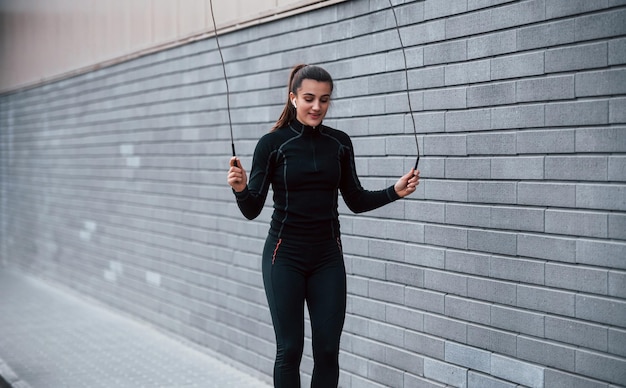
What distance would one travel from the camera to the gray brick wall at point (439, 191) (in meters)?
4.27

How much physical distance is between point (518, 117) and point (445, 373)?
5.21 ft

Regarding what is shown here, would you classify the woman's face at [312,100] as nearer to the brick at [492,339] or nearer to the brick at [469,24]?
the brick at [469,24]

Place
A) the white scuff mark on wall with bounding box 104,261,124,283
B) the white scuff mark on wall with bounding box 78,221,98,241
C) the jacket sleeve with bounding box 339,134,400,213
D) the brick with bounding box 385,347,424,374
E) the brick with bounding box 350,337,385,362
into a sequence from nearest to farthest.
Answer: the jacket sleeve with bounding box 339,134,400,213 → the brick with bounding box 385,347,424,374 → the brick with bounding box 350,337,385,362 → the white scuff mark on wall with bounding box 104,261,124,283 → the white scuff mark on wall with bounding box 78,221,98,241

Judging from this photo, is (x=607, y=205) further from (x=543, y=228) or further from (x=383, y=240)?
(x=383, y=240)

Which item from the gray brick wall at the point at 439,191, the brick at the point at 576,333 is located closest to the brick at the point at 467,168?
the gray brick wall at the point at 439,191

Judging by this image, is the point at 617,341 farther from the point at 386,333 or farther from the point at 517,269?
the point at 386,333

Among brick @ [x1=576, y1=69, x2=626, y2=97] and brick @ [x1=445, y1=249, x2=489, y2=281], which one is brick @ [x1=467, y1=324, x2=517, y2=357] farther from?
brick @ [x1=576, y1=69, x2=626, y2=97]

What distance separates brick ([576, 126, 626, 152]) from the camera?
13.4 feet

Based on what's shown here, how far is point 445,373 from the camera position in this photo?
5332 mm

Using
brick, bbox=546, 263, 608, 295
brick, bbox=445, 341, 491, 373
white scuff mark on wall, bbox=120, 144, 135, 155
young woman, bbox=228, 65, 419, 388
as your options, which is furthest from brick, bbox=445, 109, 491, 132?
white scuff mark on wall, bbox=120, 144, 135, 155

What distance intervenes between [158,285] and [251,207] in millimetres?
5403

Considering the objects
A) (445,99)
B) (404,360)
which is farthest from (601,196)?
(404,360)

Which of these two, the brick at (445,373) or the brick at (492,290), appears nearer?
the brick at (492,290)

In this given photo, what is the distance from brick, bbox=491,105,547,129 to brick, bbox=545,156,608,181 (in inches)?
8.2
